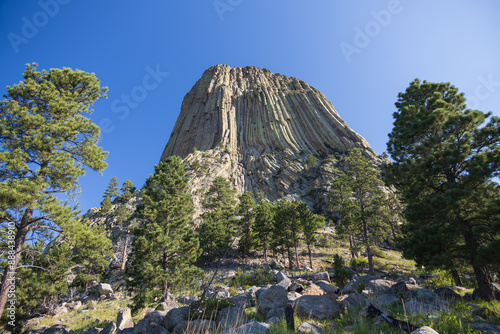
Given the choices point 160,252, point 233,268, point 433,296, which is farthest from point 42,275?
point 433,296

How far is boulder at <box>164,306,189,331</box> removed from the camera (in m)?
6.56

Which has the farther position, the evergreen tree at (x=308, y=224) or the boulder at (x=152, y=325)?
the evergreen tree at (x=308, y=224)

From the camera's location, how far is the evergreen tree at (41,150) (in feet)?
28.8

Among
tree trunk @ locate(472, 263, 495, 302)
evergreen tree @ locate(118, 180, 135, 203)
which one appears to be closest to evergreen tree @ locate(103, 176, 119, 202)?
evergreen tree @ locate(118, 180, 135, 203)

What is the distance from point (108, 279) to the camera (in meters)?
29.3

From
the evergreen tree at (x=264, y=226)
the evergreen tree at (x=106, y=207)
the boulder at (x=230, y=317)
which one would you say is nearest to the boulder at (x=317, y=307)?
the boulder at (x=230, y=317)

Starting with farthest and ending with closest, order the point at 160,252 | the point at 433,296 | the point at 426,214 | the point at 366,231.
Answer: the point at 366,231, the point at 160,252, the point at 426,214, the point at 433,296

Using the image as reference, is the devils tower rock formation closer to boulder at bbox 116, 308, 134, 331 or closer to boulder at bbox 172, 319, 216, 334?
boulder at bbox 116, 308, 134, 331

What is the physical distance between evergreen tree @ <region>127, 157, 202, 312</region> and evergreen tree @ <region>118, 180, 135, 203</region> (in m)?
44.0

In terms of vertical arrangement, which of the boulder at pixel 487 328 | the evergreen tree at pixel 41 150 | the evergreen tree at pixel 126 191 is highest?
the evergreen tree at pixel 126 191

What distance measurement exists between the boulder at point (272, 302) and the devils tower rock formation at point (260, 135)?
39215mm

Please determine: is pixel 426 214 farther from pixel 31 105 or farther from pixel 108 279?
pixel 108 279

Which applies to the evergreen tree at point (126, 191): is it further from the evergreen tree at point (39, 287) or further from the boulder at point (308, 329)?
the boulder at point (308, 329)

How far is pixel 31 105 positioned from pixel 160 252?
10652 mm
